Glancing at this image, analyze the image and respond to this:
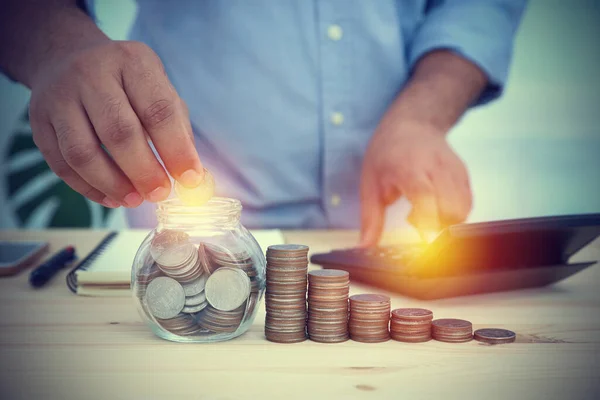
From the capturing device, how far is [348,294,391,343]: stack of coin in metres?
0.84

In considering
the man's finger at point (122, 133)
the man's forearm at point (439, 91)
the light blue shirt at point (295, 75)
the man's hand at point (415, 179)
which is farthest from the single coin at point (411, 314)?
the light blue shirt at point (295, 75)

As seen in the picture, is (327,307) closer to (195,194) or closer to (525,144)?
(195,194)

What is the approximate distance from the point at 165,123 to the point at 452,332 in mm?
445

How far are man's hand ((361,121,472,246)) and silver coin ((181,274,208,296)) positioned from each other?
2.12ft

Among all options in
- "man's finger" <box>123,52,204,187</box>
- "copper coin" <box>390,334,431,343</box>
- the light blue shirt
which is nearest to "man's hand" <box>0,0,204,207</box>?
"man's finger" <box>123,52,204,187</box>

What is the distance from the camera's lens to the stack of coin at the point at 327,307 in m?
0.84

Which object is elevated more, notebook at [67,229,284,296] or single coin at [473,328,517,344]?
notebook at [67,229,284,296]

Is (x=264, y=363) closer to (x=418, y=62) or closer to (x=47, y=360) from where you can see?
(x=47, y=360)

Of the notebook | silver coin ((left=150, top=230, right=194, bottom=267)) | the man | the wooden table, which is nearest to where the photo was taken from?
the wooden table

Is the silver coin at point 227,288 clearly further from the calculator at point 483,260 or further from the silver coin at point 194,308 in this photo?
the calculator at point 483,260

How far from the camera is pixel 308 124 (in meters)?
1.75

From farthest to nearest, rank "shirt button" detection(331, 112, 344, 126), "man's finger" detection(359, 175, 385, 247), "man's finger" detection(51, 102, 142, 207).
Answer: "shirt button" detection(331, 112, 344, 126)
"man's finger" detection(359, 175, 385, 247)
"man's finger" detection(51, 102, 142, 207)

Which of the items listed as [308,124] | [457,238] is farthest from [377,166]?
[457,238]

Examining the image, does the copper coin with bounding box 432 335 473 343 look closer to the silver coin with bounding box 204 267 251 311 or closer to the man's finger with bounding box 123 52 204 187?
the silver coin with bounding box 204 267 251 311
